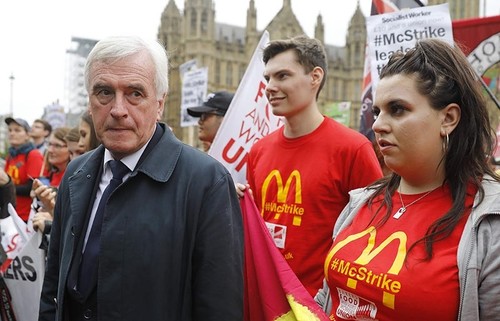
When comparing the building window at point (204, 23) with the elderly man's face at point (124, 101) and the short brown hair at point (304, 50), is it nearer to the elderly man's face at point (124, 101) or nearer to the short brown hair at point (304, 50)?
the short brown hair at point (304, 50)

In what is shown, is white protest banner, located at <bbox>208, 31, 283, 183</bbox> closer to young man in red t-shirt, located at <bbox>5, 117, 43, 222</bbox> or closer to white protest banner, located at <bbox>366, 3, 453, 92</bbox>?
white protest banner, located at <bbox>366, 3, 453, 92</bbox>

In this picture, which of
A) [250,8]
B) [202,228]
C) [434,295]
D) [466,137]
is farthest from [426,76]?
[250,8]

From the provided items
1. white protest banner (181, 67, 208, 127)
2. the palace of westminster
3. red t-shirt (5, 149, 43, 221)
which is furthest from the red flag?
the palace of westminster

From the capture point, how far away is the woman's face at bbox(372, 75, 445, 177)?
7.13 ft

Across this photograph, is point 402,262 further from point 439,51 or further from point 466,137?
point 439,51

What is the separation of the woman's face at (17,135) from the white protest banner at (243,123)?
4554mm

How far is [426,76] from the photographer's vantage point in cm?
219

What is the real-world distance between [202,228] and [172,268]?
0.62 ft

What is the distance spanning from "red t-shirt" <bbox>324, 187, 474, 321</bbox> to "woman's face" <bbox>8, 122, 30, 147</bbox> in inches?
253

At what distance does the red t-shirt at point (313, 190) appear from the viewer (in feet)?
10.8

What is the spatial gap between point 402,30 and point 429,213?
11.3 feet

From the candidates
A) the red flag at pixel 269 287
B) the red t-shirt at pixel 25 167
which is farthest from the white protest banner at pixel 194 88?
the red flag at pixel 269 287

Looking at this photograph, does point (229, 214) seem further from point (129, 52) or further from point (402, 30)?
point (402, 30)

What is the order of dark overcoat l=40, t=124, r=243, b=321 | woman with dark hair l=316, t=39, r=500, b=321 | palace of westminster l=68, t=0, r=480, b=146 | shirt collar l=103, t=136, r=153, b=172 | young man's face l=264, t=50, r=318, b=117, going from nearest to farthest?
woman with dark hair l=316, t=39, r=500, b=321, dark overcoat l=40, t=124, r=243, b=321, shirt collar l=103, t=136, r=153, b=172, young man's face l=264, t=50, r=318, b=117, palace of westminster l=68, t=0, r=480, b=146
